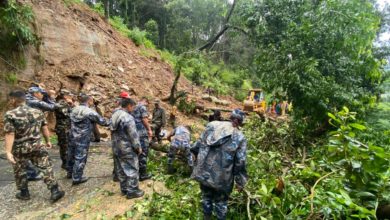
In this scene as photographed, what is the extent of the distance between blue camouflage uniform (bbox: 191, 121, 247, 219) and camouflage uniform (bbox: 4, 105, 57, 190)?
275cm

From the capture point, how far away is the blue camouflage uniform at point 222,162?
12.5 feet

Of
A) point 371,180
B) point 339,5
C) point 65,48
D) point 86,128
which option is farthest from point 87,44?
point 371,180

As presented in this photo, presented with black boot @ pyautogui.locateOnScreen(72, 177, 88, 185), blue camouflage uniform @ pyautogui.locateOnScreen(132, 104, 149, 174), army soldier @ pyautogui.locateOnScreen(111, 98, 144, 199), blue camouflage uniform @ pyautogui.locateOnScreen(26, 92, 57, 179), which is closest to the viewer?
army soldier @ pyautogui.locateOnScreen(111, 98, 144, 199)

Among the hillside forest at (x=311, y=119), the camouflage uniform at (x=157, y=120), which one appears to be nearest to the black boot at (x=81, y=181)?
the hillside forest at (x=311, y=119)

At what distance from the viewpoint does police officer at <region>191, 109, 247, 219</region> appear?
3.80 m

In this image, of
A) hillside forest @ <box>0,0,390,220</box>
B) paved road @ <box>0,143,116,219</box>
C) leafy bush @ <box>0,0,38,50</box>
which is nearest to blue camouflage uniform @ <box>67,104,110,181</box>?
paved road @ <box>0,143,116,219</box>

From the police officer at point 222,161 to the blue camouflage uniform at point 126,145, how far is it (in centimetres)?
149

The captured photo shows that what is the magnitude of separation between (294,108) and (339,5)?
275 cm

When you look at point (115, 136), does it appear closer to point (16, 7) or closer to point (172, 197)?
point (172, 197)

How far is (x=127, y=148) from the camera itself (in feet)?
16.2

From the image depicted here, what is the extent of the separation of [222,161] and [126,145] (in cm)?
196

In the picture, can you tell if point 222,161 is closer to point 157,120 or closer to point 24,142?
point 24,142

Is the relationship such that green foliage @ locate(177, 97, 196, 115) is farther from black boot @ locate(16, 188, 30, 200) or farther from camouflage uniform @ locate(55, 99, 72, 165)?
black boot @ locate(16, 188, 30, 200)

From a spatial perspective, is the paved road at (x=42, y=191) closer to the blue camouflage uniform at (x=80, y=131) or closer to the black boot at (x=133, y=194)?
the blue camouflage uniform at (x=80, y=131)
